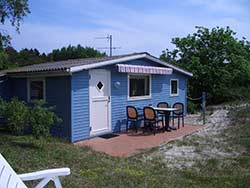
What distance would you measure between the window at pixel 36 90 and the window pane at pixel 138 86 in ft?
11.4

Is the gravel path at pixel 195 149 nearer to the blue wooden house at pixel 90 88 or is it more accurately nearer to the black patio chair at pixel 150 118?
the black patio chair at pixel 150 118

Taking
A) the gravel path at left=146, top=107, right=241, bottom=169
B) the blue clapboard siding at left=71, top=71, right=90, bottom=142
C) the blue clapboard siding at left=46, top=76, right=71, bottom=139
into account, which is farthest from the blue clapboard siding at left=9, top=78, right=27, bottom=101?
the gravel path at left=146, top=107, right=241, bottom=169

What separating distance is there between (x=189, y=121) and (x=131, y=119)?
3.98 m

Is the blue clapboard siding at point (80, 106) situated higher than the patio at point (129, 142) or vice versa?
the blue clapboard siding at point (80, 106)

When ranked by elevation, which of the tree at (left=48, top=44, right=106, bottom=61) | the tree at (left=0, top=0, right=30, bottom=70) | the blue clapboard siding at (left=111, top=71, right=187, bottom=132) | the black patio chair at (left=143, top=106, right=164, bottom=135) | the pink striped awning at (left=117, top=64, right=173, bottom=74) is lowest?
the black patio chair at (left=143, top=106, right=164, bottom=135)

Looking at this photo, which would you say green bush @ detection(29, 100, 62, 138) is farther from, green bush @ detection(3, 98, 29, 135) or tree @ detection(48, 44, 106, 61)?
tree @ detection(48, 44, 106, 61)

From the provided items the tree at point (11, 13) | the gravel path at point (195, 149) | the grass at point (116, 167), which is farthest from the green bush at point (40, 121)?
the gravel path at point (195, 149)

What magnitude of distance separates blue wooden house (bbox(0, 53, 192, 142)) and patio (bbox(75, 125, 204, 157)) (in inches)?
22.8

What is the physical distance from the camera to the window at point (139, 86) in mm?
13727

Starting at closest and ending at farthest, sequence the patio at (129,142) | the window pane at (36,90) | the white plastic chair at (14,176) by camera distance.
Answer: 1. the white plastic chair at (14,176)
2. the patio at (129,142)
3. the window pane at (36,90)

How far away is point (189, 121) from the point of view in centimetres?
1591

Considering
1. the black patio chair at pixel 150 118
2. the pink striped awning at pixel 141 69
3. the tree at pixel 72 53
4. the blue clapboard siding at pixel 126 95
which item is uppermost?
the tree at pixel 72 53

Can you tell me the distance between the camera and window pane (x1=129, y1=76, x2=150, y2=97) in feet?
45.0

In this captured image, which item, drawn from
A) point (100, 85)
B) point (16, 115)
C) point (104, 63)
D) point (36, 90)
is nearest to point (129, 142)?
point (100, 85)
